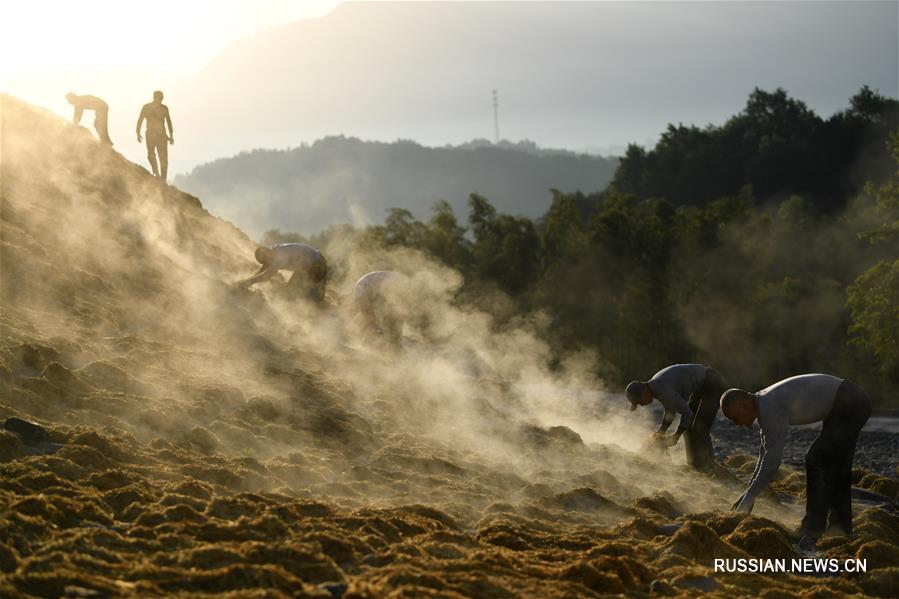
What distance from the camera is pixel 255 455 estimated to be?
9297 millimetres

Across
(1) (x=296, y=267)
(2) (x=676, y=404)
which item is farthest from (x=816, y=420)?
(1) (x=296, y=267)

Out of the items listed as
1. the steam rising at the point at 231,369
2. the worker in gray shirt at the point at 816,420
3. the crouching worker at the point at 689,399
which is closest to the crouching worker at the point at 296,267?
the steam rising at the point at 231,369

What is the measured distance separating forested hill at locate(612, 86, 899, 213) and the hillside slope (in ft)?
143

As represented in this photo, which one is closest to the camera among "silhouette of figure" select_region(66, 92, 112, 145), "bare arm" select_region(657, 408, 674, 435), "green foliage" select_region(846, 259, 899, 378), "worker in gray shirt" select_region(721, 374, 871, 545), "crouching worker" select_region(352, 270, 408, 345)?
"worker in gray shirt" select_region(721, 374, 871, 545)

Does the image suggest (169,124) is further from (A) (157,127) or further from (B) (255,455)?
(B) (255,455)

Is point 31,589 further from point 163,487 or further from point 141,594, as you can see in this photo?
point 163,487

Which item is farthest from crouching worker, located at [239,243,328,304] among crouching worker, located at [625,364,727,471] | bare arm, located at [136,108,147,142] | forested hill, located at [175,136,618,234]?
forested hill, located at [175,136,618,234]

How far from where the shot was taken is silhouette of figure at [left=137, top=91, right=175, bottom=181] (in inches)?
635

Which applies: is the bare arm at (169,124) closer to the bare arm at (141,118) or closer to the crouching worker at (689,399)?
the bare arm at (141,118)

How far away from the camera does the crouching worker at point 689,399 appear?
10570 millimetres

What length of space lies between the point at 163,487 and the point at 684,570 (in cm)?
375

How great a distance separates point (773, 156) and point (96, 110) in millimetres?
48270

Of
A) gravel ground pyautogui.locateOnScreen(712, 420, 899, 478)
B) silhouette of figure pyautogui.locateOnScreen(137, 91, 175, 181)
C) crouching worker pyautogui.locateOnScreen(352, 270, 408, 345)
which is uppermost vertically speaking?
silhouette of figure pyautogui.locateOnScreen(137, 91, 175, 181)

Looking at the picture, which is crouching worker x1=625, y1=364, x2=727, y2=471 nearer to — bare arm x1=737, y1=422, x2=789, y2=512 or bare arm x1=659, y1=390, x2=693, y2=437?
bare arm x1=659, y1=390, x2=693, y2=437
